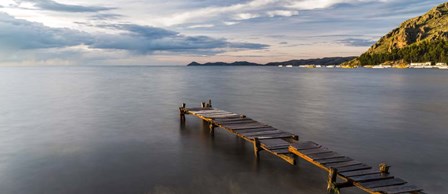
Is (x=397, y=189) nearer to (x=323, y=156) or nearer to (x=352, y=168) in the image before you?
(x=352, y=168)

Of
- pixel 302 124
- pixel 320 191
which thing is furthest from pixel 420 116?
pixel 320 191

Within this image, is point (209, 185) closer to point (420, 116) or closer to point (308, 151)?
point (308, 151)

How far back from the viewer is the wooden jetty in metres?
12.9

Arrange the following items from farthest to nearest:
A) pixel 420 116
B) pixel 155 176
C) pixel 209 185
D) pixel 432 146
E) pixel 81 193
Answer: pixel 420 116
pixel 432 146
pixel 155 176
pixel 209 185
pixel 81 193

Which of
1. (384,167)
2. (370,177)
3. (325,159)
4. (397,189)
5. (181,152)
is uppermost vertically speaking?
(384,167)

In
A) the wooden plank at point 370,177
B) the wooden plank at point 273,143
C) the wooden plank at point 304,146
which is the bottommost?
the wooden plank at point 370,177

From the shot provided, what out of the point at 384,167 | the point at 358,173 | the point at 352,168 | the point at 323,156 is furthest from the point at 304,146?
the point at 384,167

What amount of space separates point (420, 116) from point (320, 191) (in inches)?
1071

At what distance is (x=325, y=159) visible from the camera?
1533cm

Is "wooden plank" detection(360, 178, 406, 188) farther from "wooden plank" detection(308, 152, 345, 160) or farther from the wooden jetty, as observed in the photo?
"wooden plank" detection(308, 152, 345, 160)

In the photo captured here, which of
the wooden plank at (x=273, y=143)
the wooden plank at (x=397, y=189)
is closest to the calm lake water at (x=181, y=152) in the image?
the wooden plank at (x=273, y=143)

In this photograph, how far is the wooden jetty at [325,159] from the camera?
12922 millimetres

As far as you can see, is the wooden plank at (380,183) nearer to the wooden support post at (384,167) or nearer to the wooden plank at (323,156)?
the wooden support post at (384,167)

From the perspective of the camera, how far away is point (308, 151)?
16375 millimetres
